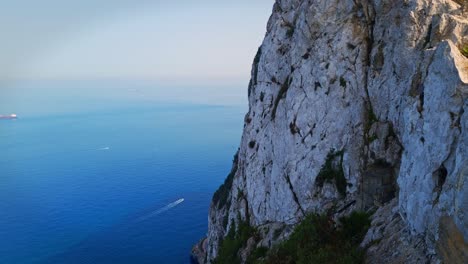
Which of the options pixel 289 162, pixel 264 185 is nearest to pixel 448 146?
pixel 289 162

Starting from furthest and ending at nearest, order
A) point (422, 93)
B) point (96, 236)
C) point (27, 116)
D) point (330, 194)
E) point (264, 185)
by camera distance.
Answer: point (27, 116)
point (96, 236)
point (264, 185)
point (330, 194)
point (422, 93)

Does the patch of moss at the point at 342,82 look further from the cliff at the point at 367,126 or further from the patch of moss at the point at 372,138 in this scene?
the patch of moss at the point at 372,138

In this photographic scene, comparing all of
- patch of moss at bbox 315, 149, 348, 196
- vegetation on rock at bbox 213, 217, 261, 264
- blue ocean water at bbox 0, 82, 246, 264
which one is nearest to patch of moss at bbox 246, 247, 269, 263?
vegetation on rock at bbox 213, 217, 261, 264

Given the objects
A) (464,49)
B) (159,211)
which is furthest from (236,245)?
(159,211)

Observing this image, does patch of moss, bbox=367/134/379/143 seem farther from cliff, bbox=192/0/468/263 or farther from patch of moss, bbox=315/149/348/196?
patch of moss, bbox=315/149/348/196

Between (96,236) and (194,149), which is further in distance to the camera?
(194,149)

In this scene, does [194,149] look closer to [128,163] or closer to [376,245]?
[128,163]
